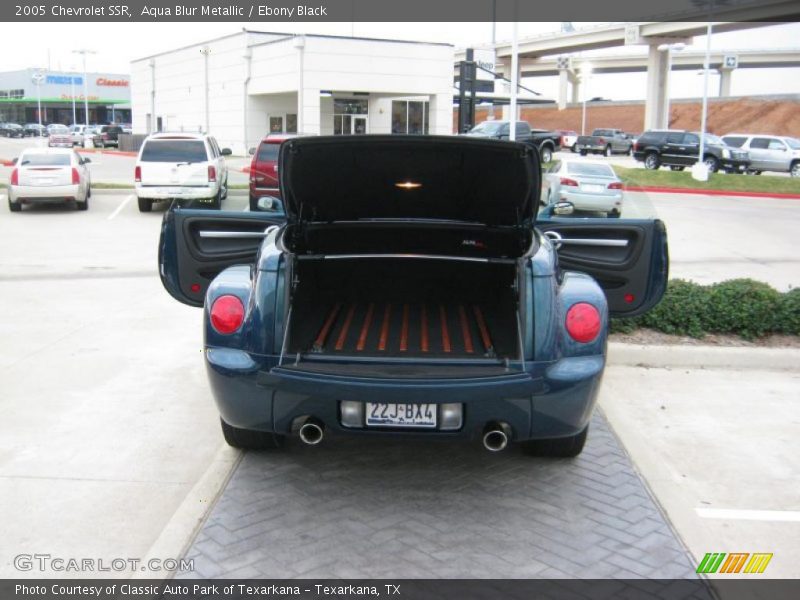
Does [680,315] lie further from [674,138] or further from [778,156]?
[778,156]

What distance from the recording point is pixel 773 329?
24.9 feet

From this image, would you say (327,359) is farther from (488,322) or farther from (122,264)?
(122,264)

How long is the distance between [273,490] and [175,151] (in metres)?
16.1

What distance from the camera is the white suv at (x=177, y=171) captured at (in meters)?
19.0

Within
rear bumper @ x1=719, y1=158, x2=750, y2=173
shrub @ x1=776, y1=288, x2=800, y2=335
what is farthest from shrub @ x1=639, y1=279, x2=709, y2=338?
rear bumper @ x1=719, y1=158, x2=750, y2=173

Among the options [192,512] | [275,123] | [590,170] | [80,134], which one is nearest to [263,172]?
[590,170]

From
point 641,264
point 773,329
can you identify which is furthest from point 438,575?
point 773,329

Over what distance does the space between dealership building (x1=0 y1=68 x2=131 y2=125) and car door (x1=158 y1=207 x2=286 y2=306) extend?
353 ft

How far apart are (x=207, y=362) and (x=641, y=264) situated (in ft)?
9.66

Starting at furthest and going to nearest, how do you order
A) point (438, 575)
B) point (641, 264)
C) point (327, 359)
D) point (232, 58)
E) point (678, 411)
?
1. point (232, 58)
2. point (678, 411)
3. point (641, 264)
4. point (327, 359)
5. point (438, 575)

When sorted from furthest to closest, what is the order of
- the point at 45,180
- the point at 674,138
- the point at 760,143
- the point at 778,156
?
the point at 760,143, the point at 778,156, the point at 674,138, the point at 45,180

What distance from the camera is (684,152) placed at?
37.2m

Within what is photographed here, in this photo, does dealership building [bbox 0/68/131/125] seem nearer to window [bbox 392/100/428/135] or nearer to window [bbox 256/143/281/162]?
window [bbox 392/100/428/135]

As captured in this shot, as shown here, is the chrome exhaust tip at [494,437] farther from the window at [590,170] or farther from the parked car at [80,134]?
the parked car at [80,134]
